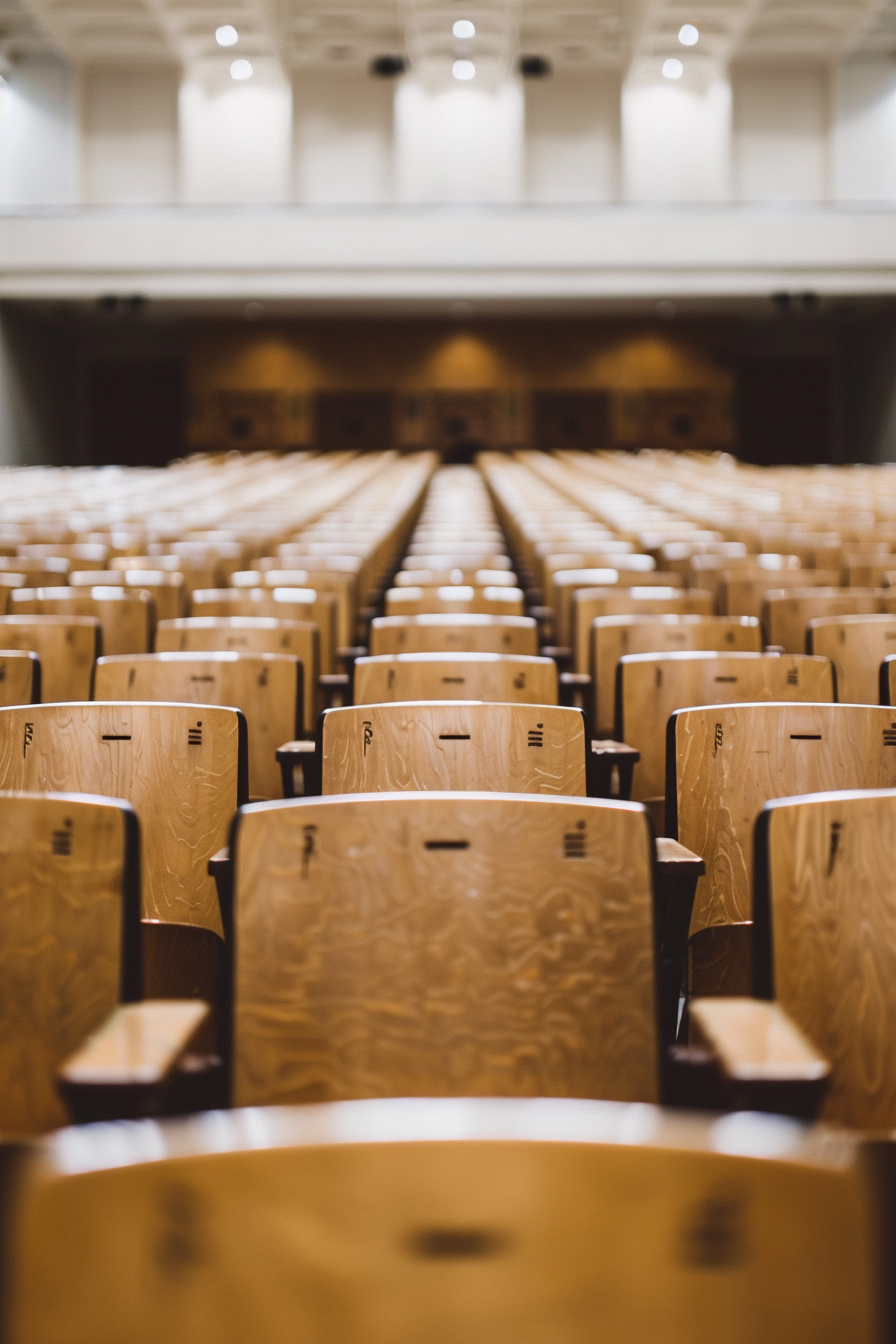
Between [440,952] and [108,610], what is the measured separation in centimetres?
151

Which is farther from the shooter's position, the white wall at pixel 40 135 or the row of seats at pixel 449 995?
the white wall at pixel 40 135

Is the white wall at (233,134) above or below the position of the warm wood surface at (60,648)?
above

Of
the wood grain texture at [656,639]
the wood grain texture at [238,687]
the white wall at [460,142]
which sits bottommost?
the wood grain texture at [238,687]

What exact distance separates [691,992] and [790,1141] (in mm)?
834

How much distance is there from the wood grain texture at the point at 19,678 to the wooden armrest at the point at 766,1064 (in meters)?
1.13

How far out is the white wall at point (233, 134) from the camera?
992 cm

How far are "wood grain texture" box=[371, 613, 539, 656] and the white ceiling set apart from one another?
8856 millimetres

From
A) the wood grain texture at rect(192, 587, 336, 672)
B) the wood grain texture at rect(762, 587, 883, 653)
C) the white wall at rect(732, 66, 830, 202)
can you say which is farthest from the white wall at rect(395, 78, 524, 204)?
the wood grain texture at rect(762, 587, 883, 653)

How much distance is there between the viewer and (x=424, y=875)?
0.79 metres

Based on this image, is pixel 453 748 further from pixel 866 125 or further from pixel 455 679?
pixel 866 125

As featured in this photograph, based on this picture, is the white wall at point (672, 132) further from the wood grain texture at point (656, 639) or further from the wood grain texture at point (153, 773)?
the wood grain texture at point (153, 773)

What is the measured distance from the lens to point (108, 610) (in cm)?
214

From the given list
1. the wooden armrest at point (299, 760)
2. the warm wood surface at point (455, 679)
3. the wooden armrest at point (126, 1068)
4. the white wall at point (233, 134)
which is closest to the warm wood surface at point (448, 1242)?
the wooden armrest at point (126, 1068)

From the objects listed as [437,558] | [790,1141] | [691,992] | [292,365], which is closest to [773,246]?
[292,365]
